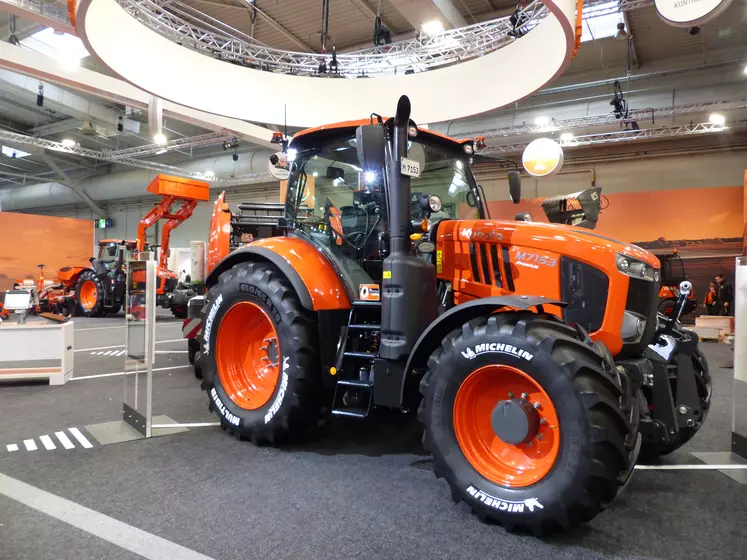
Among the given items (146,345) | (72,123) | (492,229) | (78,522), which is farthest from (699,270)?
(72,123)

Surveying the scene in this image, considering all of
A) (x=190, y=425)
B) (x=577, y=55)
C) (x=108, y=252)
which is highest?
(x=577, y=55)

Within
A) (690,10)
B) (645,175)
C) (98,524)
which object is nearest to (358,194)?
(98,524)

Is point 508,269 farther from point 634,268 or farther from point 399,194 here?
point 399,194

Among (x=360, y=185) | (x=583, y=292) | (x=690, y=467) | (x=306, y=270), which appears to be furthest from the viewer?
(x=360, y=185)

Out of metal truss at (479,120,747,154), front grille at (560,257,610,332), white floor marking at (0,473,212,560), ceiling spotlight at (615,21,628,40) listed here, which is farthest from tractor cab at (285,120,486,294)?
metal truss at (479,120,747,154)

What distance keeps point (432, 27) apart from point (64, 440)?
7.22 meters

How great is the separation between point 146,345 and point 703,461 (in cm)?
421

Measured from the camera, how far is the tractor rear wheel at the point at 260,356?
3500 millimetres

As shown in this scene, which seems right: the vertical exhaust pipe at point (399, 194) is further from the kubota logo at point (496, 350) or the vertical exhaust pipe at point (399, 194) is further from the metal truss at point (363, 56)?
the metal truss at point (363, 56)

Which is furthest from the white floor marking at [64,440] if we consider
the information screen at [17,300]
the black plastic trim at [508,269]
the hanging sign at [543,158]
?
the hanging sign at [543,158]

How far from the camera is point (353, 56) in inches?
334

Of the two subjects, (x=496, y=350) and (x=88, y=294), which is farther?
(x=88, y=294)

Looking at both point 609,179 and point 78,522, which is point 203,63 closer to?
point 78,522

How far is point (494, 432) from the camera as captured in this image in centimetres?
265
